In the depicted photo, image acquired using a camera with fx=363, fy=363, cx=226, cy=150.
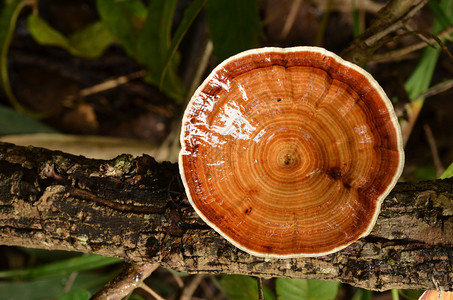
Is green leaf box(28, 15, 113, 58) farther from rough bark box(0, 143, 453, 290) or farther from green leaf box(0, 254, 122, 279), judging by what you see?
green leaf box(0, 254, 122, 279)

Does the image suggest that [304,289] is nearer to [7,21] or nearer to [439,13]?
[439,13]

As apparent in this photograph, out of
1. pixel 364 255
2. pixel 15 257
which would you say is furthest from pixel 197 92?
pixel 15 257

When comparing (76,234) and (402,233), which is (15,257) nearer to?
(76,234)

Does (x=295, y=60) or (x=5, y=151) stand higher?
(x=295, y=60)

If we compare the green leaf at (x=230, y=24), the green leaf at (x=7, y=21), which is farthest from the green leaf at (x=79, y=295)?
the green leaf at (x=7, y=21)

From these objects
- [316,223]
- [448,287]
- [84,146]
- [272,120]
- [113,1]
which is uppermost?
[113,1]

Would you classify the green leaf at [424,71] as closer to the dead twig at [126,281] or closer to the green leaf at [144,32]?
the green leaf at [144,32]

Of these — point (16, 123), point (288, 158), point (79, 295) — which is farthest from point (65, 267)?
point (288, 158)
